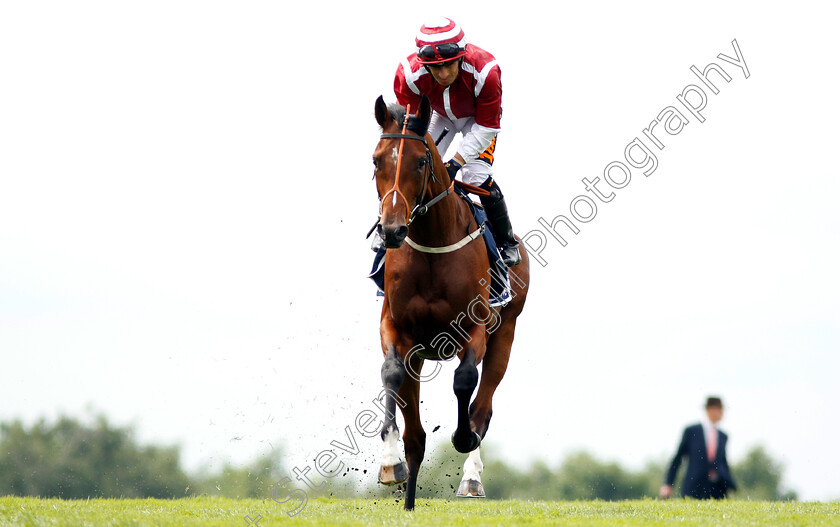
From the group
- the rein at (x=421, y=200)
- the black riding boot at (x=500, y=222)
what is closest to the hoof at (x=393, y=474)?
the rein at (x=421, y=200)

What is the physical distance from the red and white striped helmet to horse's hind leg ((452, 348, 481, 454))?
2125 mm

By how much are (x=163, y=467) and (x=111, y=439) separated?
8.10ft

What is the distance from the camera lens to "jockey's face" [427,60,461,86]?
6.42 metres

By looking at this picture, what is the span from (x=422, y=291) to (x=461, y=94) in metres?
1.63

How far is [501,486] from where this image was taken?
1075 inches

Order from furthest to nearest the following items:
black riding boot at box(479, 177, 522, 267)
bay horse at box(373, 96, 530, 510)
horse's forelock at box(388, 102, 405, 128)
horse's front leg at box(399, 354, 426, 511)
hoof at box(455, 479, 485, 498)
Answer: black riding boot at box(479, 177, 522, 267), hoof at box(455, 479, 485, 498), horse's front leg at box(399, 354, 426, 511), horse's forelock at box(388, 102, 405, 128), bay horse at box(373, 96, 530, 510)

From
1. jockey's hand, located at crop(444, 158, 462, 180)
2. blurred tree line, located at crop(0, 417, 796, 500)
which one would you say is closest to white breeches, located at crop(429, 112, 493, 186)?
jockey's hand, located at crop(444, 158, 462, 180)

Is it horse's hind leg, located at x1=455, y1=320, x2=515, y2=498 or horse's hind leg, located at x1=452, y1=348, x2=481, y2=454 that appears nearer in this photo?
horse's hind leg, located at x1=452, y1=348, x2=481, y2=454

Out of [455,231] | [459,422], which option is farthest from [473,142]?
[459,422]

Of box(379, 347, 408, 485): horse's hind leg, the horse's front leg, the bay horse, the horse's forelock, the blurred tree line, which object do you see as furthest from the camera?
the blurred tree line

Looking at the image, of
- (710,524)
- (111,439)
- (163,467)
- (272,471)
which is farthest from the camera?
(111,439)

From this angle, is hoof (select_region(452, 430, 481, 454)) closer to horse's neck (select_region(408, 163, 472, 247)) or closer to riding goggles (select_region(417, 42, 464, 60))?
horse's neck (select_region(408, 163, 472, 247))

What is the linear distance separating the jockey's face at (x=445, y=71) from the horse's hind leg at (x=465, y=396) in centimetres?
199

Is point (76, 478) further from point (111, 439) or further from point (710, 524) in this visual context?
point (710, 524)
